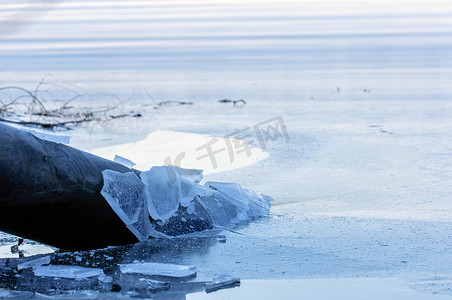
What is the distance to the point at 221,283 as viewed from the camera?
123 inches

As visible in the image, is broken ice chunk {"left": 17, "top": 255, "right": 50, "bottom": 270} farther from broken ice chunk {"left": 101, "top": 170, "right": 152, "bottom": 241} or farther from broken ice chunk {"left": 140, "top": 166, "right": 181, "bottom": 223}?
broken ice chunk {"left": 140, "top": 166, "right": 181, "bottom": 223}

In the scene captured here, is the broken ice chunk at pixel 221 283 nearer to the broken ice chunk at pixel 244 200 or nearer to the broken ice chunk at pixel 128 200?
the broken ice chunk at pixel 128 200

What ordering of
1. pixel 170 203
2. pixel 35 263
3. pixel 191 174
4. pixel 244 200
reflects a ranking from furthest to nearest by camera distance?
pixel 191 174
pixel 244 200
pixel 170 203
pixel 35 263

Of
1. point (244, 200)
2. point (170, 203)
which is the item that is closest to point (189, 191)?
point (170, 203)

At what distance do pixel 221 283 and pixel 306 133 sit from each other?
4184mm

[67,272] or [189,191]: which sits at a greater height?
[189,191]

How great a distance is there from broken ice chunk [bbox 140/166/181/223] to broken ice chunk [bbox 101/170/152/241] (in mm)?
51

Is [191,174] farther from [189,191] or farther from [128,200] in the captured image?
[128,200]

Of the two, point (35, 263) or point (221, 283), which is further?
point (35, 263)

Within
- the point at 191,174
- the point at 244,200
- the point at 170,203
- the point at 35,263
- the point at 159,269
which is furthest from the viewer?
the point at 191,174

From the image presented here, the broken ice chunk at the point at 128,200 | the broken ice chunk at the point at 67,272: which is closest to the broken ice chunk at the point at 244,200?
the broken ice chunk at the point at 128,200

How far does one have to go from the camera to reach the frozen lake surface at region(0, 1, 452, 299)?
348 centimetres

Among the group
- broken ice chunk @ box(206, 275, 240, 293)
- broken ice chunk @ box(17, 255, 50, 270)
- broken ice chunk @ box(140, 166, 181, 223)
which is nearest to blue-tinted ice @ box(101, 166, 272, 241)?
broken ice chunk @ box(140, 166, 181, 223)

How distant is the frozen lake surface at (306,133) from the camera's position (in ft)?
11.4
